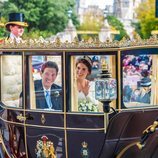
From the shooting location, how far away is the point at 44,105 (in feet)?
14.5

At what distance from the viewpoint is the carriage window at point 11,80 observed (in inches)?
180

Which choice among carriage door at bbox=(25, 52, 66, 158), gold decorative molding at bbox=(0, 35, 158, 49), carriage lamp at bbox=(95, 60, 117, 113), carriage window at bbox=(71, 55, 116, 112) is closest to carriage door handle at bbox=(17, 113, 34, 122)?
carriage door at bbox=(25, 52, 66, 158)

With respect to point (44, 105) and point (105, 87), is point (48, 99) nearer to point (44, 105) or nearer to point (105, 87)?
point (44, 105)

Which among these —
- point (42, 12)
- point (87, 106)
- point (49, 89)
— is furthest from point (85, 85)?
point (42, 12)

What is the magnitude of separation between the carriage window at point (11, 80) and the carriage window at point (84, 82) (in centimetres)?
59

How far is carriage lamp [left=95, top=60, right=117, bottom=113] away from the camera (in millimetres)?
3855

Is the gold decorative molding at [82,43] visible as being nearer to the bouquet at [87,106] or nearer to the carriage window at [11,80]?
the carriage window at [11,80]

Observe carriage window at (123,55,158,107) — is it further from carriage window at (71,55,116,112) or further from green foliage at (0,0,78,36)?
green foliage at (0,0,78,36)

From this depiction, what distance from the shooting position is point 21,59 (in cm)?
450

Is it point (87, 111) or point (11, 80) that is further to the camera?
point (11, 80)

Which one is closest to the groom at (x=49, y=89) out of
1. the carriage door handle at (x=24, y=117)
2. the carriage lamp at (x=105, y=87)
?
the carriage door handle at (x=24, y=117)

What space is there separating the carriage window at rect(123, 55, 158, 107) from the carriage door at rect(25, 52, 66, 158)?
23.1 inches

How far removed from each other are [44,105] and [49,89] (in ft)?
0.53

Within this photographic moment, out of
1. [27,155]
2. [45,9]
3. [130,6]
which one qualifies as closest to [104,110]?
[27,155]
